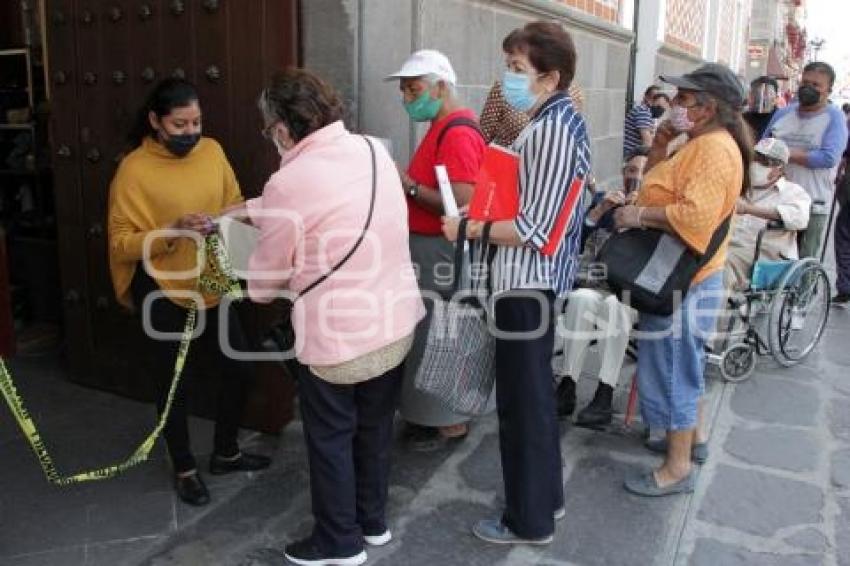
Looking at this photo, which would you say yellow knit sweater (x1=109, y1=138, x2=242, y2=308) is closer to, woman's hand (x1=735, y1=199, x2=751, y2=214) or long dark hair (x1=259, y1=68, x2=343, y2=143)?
long dark hair (x1=259, y1=68, x2=343, y2=143)

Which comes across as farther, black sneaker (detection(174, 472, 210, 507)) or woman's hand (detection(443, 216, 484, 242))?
black sneaker (detection(174, 472, 210, 507))

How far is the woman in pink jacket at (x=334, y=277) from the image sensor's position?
7.85 ft

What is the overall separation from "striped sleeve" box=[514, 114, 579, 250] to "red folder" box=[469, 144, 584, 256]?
0.13ft

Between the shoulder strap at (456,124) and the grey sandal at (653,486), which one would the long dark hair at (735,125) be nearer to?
the shoulder strap at (456,124)

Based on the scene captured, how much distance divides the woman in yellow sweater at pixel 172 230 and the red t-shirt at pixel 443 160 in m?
0.75

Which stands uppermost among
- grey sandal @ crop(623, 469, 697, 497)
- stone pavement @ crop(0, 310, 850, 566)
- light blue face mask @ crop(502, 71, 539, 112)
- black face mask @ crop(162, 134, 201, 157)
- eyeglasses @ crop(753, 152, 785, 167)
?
light blue face mask @ crop(502, 71, 539, 112)

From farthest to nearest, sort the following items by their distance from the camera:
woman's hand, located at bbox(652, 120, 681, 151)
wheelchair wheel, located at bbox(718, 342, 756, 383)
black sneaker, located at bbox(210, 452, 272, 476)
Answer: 1. wheelchair wheel, located at bbox(718, 342, 756, 383)
2. woman's hand, located at bbox(652, 120, 681, 151)
3. black sneaker, located at bbox(210, 452, 272, 476)

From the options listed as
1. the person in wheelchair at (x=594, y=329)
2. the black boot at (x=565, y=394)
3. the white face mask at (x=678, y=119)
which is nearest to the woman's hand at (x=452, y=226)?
the white face mask at (x=678, y=119)

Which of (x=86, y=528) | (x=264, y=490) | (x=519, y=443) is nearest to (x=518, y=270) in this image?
(x=519, y=443)

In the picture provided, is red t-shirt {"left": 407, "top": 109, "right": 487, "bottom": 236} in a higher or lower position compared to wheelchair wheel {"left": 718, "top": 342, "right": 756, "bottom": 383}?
higher

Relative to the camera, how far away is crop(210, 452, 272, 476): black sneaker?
3.43m

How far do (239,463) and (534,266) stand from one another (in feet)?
5.41

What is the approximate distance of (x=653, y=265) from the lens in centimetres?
298

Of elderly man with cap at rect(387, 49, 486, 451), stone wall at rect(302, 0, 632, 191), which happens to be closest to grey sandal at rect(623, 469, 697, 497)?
elderly man with cap at rect(387, 49, 486, 451)
